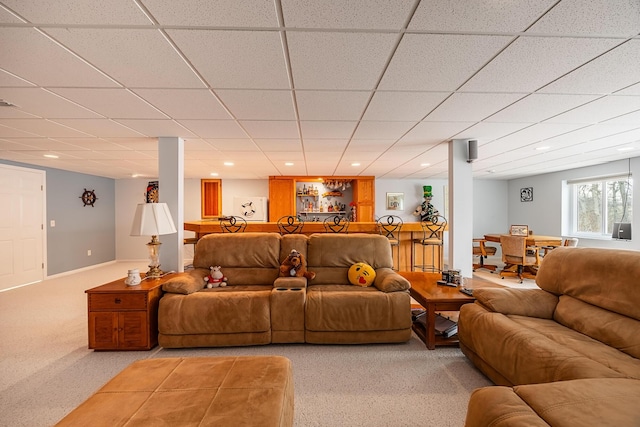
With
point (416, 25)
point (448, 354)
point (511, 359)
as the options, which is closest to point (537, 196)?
point (448, 354)

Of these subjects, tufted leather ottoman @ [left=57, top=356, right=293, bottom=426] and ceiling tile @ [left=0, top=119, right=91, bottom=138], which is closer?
tufted leather ottoman @ [left=57, top=356, right=293, bottom=426]

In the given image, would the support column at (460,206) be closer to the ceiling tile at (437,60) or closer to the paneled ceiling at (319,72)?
the paneled ceiling at (319,72)

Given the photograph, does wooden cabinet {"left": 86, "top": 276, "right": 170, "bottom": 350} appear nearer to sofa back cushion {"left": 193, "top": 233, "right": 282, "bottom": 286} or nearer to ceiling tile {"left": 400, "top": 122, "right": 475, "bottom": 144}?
sofa back cushion {"left": 193, "top": 233, "right": 282, "bottom": 286}

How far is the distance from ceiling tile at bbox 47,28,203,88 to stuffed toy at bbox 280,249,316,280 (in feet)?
6.64

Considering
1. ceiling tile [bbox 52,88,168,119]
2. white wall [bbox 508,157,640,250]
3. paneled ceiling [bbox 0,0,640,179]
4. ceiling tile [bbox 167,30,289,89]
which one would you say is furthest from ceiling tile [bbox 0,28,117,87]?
white wall [bbox 508,157,640,250]

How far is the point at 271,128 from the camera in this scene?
3.38 meters

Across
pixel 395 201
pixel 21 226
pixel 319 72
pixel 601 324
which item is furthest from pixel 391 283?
pixel 21 226

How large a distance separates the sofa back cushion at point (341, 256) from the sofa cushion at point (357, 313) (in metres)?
0.66

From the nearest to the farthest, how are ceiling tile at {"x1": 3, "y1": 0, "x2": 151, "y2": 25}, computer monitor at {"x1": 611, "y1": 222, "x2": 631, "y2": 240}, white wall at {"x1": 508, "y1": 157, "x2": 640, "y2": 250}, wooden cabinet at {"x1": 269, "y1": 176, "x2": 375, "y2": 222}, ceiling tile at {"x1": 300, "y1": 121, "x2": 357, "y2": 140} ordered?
ceiling tile at {"x1": 3, "y1": 0, "x2": 151, "y2": 25}, ceiling tile at {"x1": 300, "y1": 121, "x2": 357, "y2": 140}, computer monitor at {"x1": 611, "y1": 222, "x2": 631, "y2": 240}, white wall at {"x1": 508, "y1": 157, "x2": 640, "y2": 250}, wooden cabinet at {"x1": 269, "y1": 176, "x2": 375, "y2": 222}

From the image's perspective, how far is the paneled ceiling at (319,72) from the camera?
1486mm

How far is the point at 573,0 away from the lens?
4.57 ft

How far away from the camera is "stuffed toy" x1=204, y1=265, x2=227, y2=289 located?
323 centimetres

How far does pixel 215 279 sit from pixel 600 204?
7774mm

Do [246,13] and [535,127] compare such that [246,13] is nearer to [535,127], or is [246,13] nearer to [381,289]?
[381,289]
